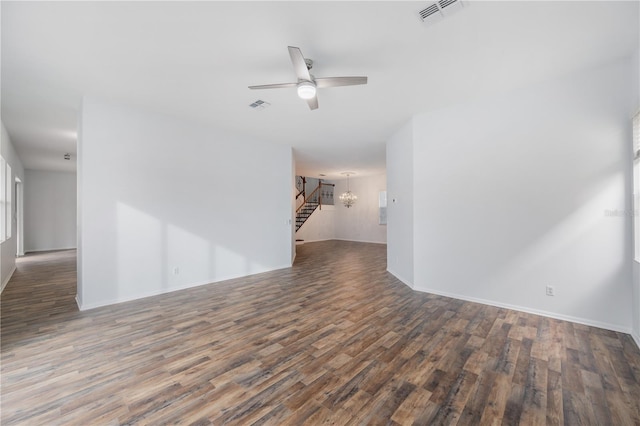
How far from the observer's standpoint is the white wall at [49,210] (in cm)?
941

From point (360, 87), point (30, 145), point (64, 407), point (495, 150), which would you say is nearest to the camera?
point (64, 407)

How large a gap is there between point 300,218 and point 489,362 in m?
9.83

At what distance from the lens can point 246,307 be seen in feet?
12.3

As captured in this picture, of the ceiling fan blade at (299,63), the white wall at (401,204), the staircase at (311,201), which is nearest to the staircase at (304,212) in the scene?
the staircase at (311,201)

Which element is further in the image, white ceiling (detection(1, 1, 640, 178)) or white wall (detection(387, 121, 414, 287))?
white wall (detection(387, 121, 414, 287))

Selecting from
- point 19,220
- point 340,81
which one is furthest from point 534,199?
point 19,220

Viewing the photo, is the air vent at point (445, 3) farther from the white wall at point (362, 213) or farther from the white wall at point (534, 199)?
the white wall at point (362, 213)

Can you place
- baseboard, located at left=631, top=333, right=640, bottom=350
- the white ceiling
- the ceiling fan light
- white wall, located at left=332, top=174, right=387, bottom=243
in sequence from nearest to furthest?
the white ceiling, baseboard, located at left=631, top=333, right=640, bottom=350, the ceiling fan light, white wall, located at left=332, top=174, right=387, bottom=243

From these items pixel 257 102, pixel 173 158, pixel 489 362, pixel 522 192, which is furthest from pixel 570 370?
pixel 173 158

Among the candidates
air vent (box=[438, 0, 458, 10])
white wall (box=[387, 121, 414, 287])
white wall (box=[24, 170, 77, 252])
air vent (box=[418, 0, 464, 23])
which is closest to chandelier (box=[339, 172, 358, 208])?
white wall (box=[387, 121, 414, 287])

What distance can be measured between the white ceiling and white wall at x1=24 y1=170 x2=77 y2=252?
7561mm

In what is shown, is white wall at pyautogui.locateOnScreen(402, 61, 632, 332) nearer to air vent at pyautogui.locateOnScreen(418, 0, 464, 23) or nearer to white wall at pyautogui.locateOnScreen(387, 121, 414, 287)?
white wall at pyautogui.locateOnScreen(387, 121, 414, 287)

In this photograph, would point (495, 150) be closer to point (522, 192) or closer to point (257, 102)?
point (522, 192)

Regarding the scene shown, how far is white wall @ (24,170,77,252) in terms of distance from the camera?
30.9 ft
